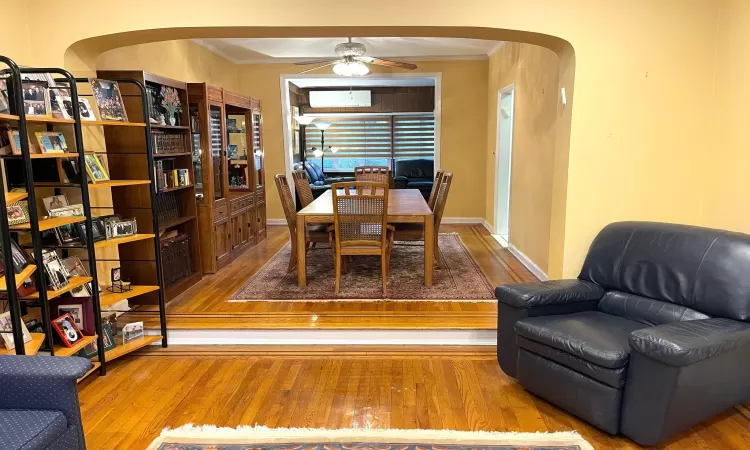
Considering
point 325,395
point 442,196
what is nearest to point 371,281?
point 442,196

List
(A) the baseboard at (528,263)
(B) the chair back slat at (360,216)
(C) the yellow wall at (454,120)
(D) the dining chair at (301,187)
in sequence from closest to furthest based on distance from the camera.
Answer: (B) the chair back slat at (360,216), (A) the baseboard at (528,263), (D) the dining chair at (301,187), (C) the yellow wall at (454,120)

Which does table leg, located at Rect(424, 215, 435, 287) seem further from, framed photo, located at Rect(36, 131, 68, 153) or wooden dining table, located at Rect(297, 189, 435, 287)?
framed photo, located at Rect(36, 131, 68, 153)

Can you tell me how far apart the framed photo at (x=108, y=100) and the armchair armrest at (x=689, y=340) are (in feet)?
9.79

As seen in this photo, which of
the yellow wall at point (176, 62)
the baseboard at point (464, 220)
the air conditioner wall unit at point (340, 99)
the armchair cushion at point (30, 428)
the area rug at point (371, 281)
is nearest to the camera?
the armchair cushion at point (30, 428)

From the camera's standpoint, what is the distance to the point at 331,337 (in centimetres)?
322

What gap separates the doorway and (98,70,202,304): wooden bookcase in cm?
378

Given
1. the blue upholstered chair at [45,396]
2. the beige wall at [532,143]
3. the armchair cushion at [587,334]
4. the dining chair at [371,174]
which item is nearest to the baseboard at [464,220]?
the dining chair at [371,174]

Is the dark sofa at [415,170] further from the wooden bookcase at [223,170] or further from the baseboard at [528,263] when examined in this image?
the baseboard at [528,263]

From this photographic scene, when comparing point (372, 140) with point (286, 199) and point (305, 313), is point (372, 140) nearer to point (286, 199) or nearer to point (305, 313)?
point (286, 199)

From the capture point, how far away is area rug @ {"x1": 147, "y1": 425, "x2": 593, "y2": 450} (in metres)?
2.11

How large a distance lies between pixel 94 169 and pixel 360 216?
1825 mm

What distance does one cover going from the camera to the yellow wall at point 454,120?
7.08m

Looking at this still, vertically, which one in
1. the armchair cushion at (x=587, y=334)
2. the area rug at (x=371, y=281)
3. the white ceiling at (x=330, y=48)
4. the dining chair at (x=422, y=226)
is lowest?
the area rug at (x=371, y=281)

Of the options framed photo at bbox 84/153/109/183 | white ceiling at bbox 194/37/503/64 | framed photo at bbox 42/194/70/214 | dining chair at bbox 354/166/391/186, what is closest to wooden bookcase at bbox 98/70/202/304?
framed photo at bbox 84/153/109/183
